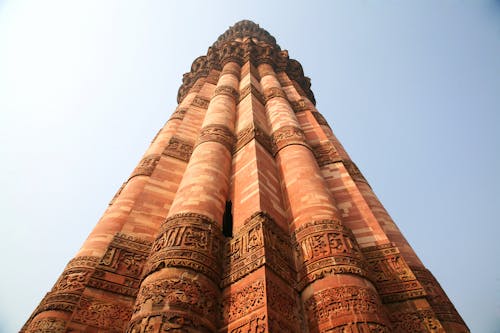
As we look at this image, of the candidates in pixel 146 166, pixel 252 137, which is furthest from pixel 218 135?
pixel 146 166

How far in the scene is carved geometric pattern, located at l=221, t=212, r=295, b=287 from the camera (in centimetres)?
370

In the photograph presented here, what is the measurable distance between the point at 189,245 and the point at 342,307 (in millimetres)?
1915

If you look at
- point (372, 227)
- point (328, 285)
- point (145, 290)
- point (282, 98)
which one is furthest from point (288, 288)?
point (282, 98)

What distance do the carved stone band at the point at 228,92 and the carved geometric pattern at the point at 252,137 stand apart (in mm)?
2860

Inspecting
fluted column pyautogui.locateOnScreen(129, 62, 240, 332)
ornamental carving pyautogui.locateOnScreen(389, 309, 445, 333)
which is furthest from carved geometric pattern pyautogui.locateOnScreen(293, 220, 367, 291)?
fluted column pyautogui.locateOnScreen(129, 62, 240, 332)

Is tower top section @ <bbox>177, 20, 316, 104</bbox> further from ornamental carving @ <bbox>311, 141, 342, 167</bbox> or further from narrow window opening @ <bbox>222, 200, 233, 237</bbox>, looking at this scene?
narrow window opening @ <bbox>222, 200, 233, 237</bbox>

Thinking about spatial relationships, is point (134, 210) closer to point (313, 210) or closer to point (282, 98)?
point (313, 210)

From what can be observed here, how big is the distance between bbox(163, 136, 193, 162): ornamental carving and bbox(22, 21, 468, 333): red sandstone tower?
4.2 inches

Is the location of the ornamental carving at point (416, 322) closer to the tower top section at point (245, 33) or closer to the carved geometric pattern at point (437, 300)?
the carved geometric pattern at point (437, 300)

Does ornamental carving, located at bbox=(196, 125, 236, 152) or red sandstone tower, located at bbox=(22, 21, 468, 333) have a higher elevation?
ornamental carving, located at bbox=(196, 125, 236, 152)

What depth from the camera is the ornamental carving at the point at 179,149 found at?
24.4 feet

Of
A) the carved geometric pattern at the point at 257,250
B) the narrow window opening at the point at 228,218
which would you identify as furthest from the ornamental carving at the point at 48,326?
the narrow window opening at the point at 228,218

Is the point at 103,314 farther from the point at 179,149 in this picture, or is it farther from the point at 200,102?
the point at 200,102

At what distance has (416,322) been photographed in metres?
3.53
